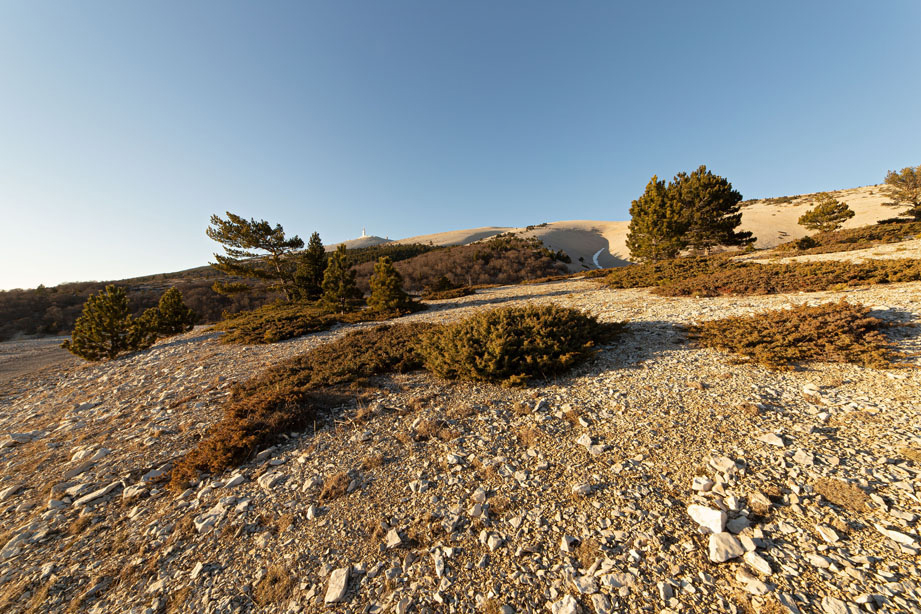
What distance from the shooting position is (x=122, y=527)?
3.30m

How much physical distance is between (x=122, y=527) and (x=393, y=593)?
323 cm

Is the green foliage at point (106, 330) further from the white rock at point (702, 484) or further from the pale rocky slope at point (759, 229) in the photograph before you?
the pale rocky slope at point (759, 229)

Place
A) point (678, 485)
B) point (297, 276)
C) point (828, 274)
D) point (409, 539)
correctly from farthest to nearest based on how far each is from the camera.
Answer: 1. point (297, 276)
2. point (828, 274)
3. point (678, 485)
4. point (409, 539)

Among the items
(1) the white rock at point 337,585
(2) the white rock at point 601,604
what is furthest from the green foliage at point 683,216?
Result: (1) the white rock at point 337,585

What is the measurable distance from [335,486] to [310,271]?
22.5m

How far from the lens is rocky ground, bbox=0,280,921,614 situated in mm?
2373

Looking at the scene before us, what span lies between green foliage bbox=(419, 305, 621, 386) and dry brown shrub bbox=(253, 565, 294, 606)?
413 cm

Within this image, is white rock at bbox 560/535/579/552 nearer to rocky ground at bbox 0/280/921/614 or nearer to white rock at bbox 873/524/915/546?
rocky ground at bbox 0/280/921/614

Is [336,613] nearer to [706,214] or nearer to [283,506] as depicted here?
[283,506]

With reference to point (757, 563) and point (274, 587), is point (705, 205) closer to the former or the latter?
point (757, 563)

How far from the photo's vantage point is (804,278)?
36.8ft

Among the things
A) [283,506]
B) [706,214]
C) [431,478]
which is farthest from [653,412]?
[706,214]

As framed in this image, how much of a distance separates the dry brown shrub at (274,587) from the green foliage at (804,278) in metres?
15.0

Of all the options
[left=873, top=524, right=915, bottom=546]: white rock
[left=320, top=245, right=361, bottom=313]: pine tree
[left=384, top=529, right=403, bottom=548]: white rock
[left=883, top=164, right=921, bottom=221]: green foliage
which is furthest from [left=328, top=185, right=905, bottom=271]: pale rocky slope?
[left=384, top=529, right=403, bottom=548]: white rock
